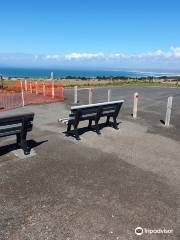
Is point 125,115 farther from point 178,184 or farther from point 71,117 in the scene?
point 178,184

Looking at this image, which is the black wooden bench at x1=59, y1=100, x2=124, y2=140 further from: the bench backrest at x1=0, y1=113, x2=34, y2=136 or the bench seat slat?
the bench seat slat

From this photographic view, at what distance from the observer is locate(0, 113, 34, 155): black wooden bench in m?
7.59

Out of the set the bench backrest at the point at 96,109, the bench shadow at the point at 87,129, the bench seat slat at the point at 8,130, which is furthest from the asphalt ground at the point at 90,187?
the bench backrest at the point at 96,109

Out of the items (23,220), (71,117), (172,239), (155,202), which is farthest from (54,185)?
(71,117)

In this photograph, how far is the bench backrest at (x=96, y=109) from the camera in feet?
31.1

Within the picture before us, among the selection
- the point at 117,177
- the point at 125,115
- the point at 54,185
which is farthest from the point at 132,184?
the point at 125,115

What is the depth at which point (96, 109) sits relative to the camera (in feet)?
33.4

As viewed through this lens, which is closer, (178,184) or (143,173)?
(178,184)

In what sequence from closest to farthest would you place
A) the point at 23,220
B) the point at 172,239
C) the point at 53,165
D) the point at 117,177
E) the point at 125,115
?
the point at 172,239 → the point at 23,220 → the point at 117,177 → the point at 53,165 → the point at 125,115

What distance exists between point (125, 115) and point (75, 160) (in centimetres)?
716

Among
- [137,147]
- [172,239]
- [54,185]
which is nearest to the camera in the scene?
[172,239]

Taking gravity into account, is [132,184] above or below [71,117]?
below

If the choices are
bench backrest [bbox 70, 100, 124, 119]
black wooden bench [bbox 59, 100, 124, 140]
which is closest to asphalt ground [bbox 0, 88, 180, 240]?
black wooden bench [bbox 59, 100, 124, 140]

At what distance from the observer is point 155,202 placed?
18.6ft
